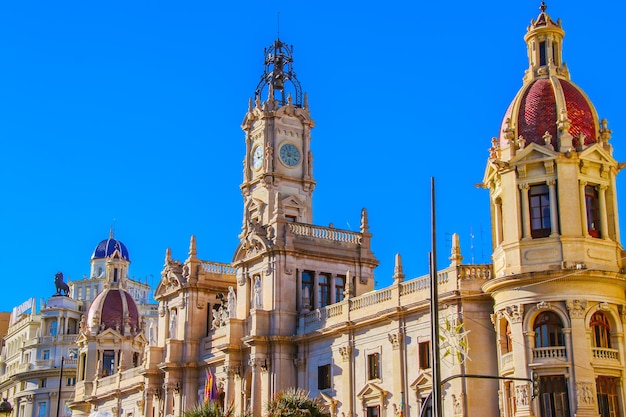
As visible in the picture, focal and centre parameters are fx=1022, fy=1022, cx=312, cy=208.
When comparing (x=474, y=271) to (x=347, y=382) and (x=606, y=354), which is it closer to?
(x=606, y=354)

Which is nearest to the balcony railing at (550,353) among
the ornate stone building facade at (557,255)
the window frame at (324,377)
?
the ornate stone building facade at (557,255)

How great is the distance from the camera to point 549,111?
48.0 metres

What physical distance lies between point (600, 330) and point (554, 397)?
3.79 m

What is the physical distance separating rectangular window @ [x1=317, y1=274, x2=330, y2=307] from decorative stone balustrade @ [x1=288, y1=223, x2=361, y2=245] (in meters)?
2.57

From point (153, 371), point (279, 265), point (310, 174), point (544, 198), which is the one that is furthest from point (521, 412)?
point (153, 371)

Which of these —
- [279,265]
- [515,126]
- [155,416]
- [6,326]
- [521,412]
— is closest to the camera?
[521,412]

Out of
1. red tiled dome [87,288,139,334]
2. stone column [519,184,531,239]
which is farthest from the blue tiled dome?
stone column [519,184,531,239]

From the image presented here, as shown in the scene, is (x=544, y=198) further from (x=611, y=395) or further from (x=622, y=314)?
(x=611, y=395)

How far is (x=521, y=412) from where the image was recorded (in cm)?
4441

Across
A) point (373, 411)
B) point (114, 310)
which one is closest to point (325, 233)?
point (373, 411)

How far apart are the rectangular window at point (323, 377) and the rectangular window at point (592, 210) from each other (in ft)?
63.3

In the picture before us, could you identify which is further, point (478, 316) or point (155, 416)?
point (155, 416)

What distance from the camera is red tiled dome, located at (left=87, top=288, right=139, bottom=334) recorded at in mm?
95812

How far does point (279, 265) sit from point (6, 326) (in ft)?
332
